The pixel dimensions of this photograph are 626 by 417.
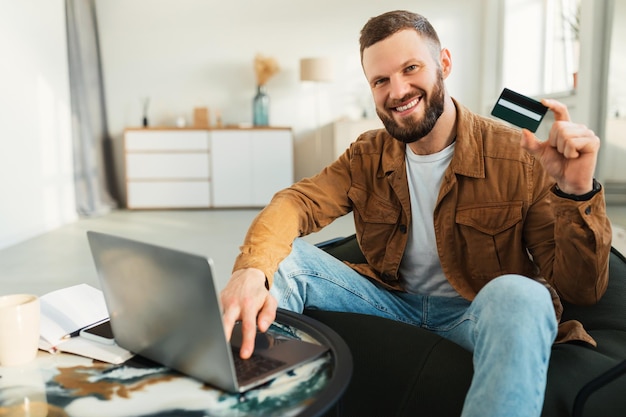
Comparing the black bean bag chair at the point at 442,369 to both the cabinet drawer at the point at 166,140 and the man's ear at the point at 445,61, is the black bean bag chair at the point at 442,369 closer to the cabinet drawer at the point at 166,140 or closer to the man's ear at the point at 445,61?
the man's ear at the point at 445,61

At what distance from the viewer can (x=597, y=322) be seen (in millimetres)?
1410

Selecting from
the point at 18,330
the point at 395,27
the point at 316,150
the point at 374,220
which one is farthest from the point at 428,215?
the point at 316,150

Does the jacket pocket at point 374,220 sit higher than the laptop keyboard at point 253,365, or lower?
higher

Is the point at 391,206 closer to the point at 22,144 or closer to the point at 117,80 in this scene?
the point at 22,144

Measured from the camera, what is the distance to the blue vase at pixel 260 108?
6.58m

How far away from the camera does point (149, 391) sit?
872mm

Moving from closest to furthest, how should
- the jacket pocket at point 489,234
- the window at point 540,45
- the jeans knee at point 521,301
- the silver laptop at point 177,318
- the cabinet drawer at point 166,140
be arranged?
1. the silver laptop at point 177,318
2. the jeans knee at point 521,301
3. the jacket pocket at point 489,234
4. the window at point 540,45
5. the cabinet drawer at point 166,140

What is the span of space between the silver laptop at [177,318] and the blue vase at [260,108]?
573cm

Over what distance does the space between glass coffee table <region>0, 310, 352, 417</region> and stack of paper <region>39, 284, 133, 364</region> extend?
22 mm

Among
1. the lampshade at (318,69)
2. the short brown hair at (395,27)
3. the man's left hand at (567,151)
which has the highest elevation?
the lampshade at (318,69)

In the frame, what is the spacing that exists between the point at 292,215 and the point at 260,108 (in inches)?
206

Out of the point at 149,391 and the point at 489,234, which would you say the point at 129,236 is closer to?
the point at 489,234

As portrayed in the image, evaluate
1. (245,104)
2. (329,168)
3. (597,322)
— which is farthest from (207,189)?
(597,322)

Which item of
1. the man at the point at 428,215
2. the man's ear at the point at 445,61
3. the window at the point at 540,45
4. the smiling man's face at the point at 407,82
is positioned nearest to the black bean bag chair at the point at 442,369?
the man at the point at 428,215
